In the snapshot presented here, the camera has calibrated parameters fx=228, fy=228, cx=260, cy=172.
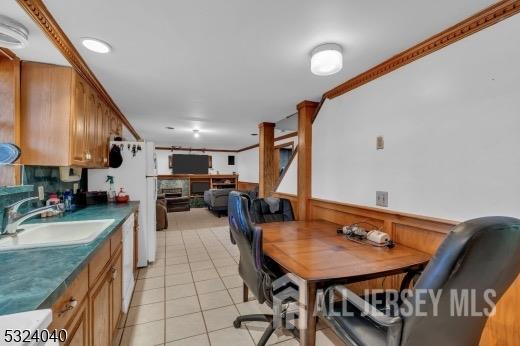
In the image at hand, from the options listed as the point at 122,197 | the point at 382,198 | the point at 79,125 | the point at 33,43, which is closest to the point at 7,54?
the point at 33,43

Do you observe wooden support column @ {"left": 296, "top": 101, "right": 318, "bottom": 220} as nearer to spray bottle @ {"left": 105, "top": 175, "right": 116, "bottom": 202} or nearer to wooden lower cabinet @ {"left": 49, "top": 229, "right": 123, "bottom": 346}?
wooden lower cabinet @ {"left": 49, "top": 229, "right": 123, "bottom": 346}

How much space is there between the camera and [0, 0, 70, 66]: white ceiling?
1.18 m

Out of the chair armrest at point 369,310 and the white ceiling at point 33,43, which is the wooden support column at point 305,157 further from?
the white ceiling at point 33,43

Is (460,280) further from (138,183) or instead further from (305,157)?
(138,183)

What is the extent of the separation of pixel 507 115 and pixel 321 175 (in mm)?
1665

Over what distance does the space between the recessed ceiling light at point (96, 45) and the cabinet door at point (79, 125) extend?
Answer: 0.35 m

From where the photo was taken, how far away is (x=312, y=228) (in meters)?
2.26

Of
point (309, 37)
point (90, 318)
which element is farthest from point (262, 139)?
point (90, 318)

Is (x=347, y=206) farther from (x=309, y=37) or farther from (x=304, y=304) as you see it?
(x=309, y=37)

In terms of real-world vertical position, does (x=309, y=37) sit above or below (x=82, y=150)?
above

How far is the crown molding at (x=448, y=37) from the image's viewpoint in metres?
1.25

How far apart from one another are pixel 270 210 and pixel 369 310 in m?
1.72

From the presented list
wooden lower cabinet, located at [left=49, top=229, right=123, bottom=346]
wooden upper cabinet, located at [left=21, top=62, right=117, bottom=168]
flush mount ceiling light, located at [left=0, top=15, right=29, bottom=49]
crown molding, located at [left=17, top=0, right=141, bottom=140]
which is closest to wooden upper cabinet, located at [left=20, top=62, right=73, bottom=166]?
wooden upper cabinet, located at [left=21, top=62, right=117, bottom=168]

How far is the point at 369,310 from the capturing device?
1.02 metres
